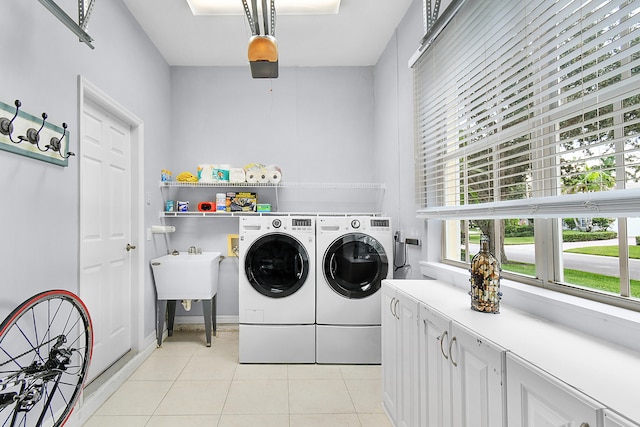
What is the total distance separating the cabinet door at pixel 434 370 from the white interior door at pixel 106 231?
1962 mm

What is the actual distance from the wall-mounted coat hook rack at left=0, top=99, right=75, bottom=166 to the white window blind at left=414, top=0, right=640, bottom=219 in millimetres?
2047

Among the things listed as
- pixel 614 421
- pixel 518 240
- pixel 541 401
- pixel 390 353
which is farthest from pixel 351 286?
pixel 614 421

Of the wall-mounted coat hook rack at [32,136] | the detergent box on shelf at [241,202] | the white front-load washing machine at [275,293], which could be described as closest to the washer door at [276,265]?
the white front-load washing machine at [275,293]

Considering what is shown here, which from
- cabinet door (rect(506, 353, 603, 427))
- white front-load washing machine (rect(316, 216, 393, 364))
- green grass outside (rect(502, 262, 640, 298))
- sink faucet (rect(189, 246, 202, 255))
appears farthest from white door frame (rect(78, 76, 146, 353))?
green grass outside (rect(502, 262, 640, 298))

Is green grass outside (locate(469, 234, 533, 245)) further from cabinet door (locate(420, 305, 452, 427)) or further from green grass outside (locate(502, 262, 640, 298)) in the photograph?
cabinet door (locate(420, 305, 452, 427))

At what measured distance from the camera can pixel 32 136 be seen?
1612 millimetres

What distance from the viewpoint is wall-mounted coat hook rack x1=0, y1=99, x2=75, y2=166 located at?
57.8 inches

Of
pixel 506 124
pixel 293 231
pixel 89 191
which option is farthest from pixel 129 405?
pixel 506 124

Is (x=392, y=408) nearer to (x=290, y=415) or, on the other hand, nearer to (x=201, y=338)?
(x=290, y=415)

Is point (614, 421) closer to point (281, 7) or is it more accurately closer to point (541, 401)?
point (541, 401)

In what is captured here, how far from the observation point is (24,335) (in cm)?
153

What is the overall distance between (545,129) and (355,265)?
180 cm

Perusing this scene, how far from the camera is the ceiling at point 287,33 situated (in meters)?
2.78

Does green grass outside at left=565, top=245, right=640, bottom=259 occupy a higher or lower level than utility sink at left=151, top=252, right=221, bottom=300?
higher
